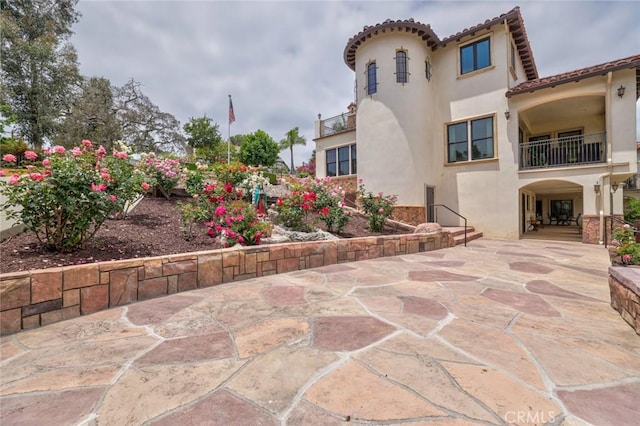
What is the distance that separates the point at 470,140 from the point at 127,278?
12.0 metres

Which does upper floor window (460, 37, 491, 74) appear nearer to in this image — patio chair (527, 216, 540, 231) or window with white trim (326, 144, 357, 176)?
window with white trim (326, 144, 357, 176)

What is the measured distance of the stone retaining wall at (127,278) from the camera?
2.31 meters

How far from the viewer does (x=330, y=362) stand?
177cm

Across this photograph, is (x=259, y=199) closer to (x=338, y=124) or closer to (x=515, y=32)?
(x=338, y=124)

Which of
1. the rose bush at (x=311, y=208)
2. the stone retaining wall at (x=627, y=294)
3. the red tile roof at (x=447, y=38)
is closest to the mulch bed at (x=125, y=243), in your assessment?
the rose bush at (x=311, y=208)

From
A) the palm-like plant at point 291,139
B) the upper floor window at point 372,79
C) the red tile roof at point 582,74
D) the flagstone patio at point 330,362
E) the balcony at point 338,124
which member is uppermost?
the palm-like plant at point 291,139

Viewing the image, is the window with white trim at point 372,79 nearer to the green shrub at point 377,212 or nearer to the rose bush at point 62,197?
the green shrub at point 377,212

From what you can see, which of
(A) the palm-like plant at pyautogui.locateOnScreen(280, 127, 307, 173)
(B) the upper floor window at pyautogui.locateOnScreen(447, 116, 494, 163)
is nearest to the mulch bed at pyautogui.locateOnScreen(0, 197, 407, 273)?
(B) the upper floor window at pyautogui.locateOnScreen(447, 116, 494, 163)

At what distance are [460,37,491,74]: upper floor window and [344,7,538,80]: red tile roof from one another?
1.53ft

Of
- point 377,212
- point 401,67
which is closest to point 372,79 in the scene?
point 401,67

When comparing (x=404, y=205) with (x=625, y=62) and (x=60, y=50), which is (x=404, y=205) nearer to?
(x=625, y=62)

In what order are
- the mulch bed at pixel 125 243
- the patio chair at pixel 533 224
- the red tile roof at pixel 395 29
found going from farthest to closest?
the patio chair at pixel 533 224, the red tile roof at pixel 395 29, the mulch bed at pixel 125 243

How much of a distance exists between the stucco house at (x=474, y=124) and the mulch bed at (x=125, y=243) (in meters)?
8.08

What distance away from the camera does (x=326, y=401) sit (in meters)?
1.42
